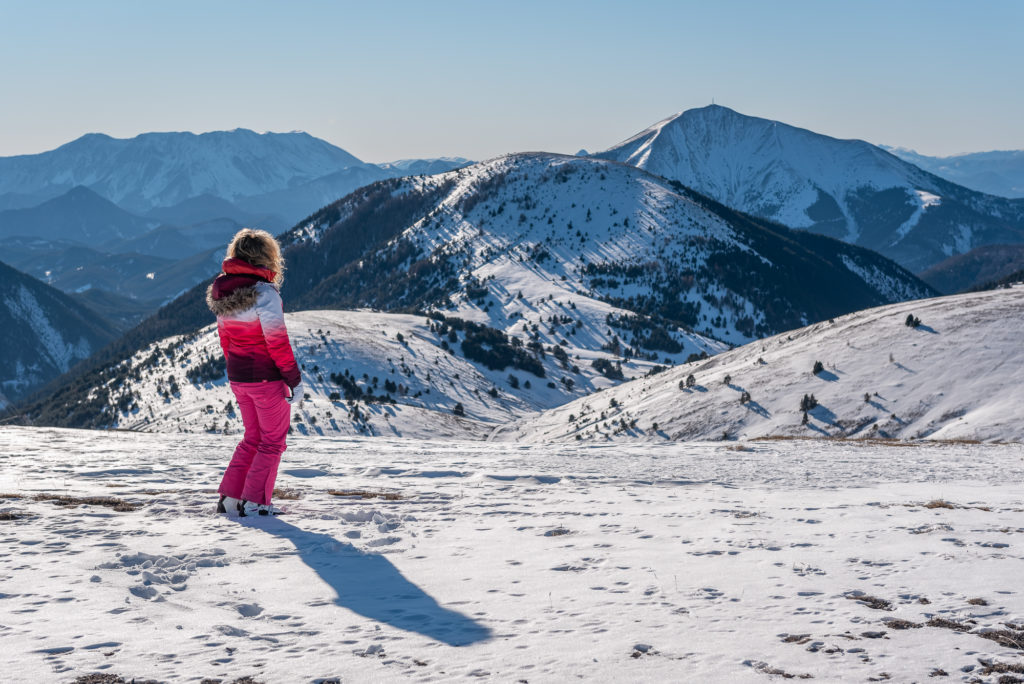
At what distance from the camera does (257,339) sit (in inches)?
395

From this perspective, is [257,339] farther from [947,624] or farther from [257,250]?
[947,624]

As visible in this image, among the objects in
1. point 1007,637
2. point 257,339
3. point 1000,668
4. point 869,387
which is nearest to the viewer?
point 1000,668

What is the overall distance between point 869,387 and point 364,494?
27.0m

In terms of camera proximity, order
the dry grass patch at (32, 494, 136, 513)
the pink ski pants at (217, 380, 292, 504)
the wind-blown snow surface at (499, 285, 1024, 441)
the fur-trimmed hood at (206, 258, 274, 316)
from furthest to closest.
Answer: the wind-blown snow surface at (499, 285, 1024, 441)
the dry grass patch at (32, 494, 136, 513)
the pink ski pants at (217, 380, 292, 504)
the fur-trimmed hood at (206, 258, 274, 316)

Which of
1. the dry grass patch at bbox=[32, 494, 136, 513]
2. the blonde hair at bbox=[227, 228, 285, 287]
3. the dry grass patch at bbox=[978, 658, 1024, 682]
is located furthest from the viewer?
the dry grass patch at bbox=[32, 494, 136, 513]

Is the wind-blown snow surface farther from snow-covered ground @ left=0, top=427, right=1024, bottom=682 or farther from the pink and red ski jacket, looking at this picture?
the pink and red ski jacket

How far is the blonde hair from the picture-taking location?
393 inches

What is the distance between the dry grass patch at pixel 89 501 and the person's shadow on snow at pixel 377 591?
238 centimetres

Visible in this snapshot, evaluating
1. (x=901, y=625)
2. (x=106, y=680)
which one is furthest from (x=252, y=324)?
(x=901, y=625)

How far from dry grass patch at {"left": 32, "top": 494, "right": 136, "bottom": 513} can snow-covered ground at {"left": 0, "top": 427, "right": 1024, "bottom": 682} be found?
23 cm

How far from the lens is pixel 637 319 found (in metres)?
124

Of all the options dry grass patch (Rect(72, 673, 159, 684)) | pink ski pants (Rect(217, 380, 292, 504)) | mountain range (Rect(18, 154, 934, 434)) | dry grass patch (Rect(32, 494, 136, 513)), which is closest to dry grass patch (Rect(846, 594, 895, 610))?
dry grass patch (Rect(72, 673, 159, 684))

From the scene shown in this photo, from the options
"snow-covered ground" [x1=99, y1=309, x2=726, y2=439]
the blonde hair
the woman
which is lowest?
"snow-covered ground" [x1=99, y1=309, x2=726, y2=439]

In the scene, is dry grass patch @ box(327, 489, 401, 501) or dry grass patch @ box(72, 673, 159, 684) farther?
dry grass patch @ box(327, 489, 401, 501)
